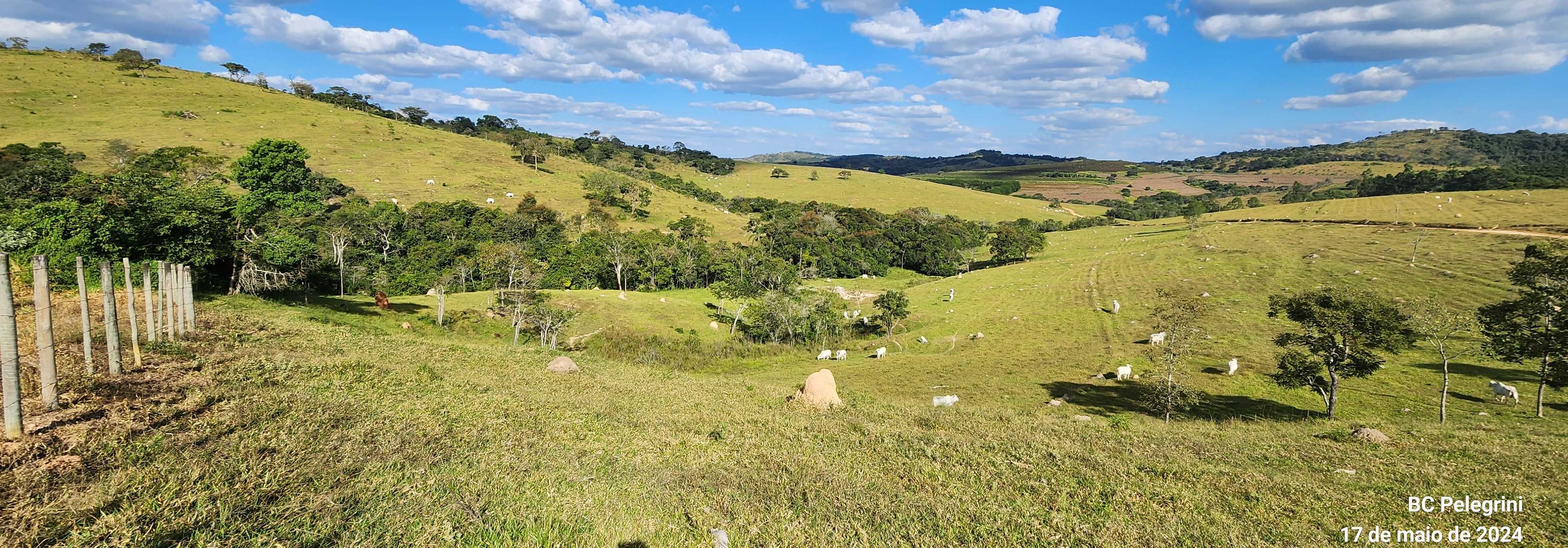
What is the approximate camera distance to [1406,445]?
15336mm

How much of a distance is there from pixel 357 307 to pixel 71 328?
3151 cm

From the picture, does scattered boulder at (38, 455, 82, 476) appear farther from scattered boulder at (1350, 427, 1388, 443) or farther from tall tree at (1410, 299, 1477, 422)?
tall tree at (1410, 299, 1477, 422)

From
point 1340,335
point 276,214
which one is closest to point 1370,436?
point 1340,335

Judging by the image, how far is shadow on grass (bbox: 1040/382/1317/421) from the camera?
26.5m

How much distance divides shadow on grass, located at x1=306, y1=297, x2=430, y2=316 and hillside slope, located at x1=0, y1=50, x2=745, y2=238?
5074cm

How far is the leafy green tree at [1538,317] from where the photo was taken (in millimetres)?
20000

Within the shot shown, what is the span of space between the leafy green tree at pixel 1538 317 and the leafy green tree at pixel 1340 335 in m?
2.71

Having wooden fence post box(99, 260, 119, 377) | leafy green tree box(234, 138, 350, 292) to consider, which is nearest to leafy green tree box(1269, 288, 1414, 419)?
wooden fence post box(99, 260, 119, 377)

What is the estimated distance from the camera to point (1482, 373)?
100 feet

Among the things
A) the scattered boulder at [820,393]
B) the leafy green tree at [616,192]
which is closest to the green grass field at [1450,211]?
the scattered boulder at [820,393]

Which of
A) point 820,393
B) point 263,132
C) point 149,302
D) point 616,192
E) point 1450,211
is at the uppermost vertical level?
point 263,132

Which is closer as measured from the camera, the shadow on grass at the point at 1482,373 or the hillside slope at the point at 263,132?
the shadow on grass at the point at 1482,373

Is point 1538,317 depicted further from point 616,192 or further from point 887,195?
point 887,195

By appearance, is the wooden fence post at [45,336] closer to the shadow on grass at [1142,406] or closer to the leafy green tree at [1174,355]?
the leafy green tree at [1174,355]
